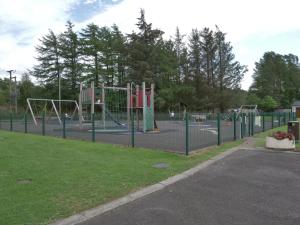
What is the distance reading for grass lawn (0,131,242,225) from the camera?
4656 mm

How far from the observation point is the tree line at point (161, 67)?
2249 inches

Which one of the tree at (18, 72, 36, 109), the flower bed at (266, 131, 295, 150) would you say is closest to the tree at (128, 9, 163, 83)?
the tree at (18, 72, 36, 109)

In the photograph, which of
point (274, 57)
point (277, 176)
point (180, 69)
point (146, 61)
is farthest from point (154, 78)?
point (274, 57)

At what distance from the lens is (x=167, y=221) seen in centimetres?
433

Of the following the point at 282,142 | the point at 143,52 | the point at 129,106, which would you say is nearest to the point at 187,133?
the point at 282,142

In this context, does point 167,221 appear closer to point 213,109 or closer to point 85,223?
point 85,223

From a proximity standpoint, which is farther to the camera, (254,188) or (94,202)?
(254,188)

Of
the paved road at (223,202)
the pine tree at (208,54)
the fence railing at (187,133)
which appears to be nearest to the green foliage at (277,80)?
the pine tree at (208,54)

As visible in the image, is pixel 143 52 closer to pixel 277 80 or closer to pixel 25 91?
pixel 25 91

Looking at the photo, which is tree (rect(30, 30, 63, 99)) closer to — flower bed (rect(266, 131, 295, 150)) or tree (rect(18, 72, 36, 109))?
tree (rect(18, 72, 36, 109))

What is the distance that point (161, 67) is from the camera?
176ft

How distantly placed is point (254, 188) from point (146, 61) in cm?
4522

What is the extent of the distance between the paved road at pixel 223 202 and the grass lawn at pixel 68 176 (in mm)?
625

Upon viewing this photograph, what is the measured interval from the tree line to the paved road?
46.2 metres
